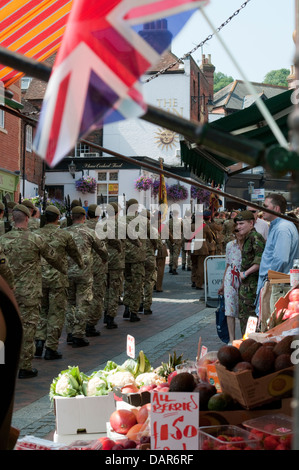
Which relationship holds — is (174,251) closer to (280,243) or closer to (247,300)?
(247,300)

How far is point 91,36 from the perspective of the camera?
1.88 metres

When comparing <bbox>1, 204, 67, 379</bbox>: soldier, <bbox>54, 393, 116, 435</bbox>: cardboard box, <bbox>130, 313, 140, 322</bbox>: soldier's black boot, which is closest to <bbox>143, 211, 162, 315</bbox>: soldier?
<bbox>130, 313, 140, 322</bbox>: soldier's black boot

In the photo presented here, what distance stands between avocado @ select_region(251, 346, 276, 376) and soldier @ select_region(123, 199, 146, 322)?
1003 cm

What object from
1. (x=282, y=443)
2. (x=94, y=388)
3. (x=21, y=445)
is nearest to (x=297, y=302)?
(x=94, y=388)

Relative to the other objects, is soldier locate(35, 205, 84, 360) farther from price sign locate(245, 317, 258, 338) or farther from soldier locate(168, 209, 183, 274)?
soldier locate(168, 209, 183, 274)

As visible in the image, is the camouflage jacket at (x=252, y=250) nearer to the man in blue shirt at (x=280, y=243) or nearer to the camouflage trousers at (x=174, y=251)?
the man in blue shirt at (x=280, y=243)

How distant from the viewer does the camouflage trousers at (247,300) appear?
9.05 meters

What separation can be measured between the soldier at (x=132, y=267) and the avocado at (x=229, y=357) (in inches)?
389

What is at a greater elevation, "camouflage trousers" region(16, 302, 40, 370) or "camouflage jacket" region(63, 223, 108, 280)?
"camouflage jacket" region(63, 223, 108, 280)

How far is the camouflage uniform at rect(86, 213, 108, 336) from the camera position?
12.3m

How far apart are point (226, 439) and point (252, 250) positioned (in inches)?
230

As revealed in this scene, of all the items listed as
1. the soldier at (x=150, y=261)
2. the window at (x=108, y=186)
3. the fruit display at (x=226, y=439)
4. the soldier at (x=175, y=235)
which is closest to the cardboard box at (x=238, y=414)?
the fruit display at (x=226, y=439)
